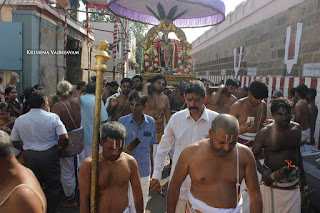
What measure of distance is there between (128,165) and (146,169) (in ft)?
3.75

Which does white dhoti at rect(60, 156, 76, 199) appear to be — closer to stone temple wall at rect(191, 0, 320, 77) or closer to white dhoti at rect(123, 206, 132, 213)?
white dhoti at rect(123, 206, 132, 213)

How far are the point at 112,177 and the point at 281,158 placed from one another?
195 cm

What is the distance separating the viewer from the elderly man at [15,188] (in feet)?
5.15

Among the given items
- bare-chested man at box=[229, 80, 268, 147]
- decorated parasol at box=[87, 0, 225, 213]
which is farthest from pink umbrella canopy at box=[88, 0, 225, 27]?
bare-chested man at box=[229, 80, 268, 147]

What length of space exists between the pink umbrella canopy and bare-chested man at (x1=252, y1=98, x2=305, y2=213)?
7963 millimetres

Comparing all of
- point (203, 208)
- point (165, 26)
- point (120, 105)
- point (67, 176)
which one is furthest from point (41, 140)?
point (165, 26)

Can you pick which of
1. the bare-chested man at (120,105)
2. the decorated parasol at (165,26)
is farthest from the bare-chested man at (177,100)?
the decorated parasol at (165,26)

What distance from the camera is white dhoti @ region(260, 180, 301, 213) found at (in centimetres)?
309

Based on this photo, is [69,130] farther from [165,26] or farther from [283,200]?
[165,26]

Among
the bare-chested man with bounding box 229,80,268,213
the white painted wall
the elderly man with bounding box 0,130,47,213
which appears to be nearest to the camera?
the elderly man with bounding box 0,130,47,213

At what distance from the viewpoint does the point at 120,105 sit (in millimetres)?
5422

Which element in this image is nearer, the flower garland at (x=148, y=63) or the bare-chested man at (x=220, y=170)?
the bare-chested man at (x=220, y=170)

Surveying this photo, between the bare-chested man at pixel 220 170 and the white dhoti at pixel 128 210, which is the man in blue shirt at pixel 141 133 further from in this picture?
the bare-chested man at pixel 220 170

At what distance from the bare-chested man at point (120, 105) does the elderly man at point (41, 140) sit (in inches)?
69.9
